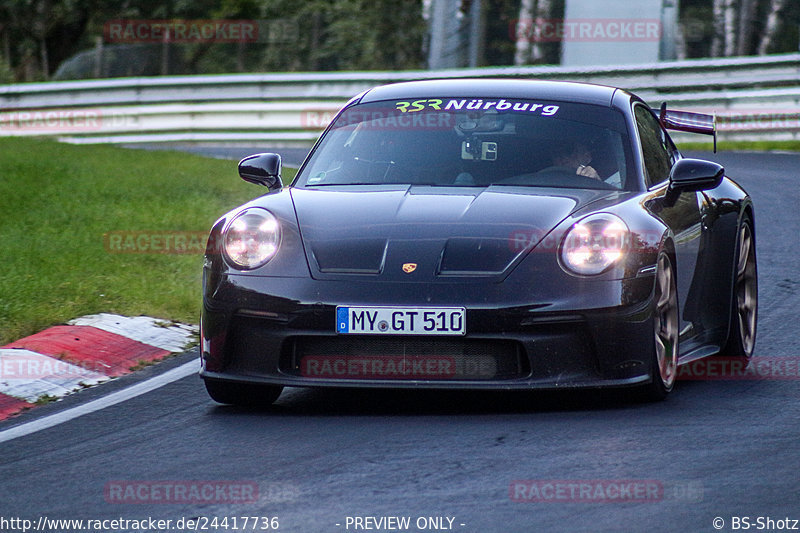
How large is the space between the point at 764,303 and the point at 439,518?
4817 millimetres

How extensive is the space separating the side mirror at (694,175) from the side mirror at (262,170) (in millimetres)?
1720

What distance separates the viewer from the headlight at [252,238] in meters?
5.82

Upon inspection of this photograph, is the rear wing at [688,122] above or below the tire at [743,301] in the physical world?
above

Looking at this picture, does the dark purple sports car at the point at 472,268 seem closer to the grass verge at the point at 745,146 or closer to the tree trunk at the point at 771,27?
the grass verge at the point at 745,146

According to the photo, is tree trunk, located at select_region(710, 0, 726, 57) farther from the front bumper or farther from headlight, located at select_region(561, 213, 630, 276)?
the front bumper

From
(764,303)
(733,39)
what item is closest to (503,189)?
(764,303)

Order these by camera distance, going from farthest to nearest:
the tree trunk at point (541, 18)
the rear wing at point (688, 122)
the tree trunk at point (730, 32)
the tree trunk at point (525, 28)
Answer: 1. the tree trunk at point (525, 28)
2. the tree trunk at point (541, 18)
3. the tree trunk at point (730, 32)
4. the rear wing at point (688, 122)

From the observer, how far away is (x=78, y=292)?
8383mm

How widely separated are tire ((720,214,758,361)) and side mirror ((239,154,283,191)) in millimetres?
2129

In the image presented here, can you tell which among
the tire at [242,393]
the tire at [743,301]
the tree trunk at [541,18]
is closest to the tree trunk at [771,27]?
the tree trunk at [541,18]

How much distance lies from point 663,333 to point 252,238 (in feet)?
5.28

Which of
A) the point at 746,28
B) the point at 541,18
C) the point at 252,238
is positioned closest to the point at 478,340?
the point at 252,238

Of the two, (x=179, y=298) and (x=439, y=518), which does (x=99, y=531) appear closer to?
(x=439, y=518)

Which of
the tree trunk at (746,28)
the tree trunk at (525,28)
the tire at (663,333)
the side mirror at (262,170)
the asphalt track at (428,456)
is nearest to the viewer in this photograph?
the asphalt track at (428,456)
